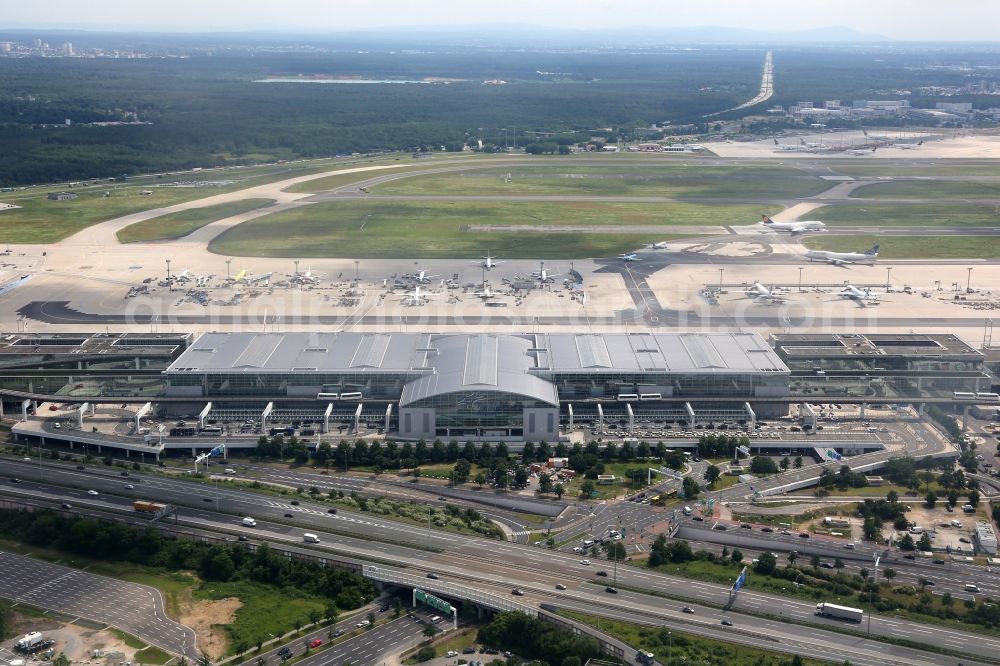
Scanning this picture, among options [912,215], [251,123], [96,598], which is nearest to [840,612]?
[96,598]

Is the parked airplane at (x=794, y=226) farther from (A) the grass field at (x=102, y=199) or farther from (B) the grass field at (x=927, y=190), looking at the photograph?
(A) the grass field at (x=102, y=199)

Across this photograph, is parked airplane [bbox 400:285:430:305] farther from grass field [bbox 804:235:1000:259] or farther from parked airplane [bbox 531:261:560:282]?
grass field [bbox 804:235:1000:259]

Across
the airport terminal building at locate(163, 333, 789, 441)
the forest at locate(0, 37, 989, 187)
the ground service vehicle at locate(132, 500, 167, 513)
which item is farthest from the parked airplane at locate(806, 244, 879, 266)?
the forest at locate(0, 37, 989, 187)

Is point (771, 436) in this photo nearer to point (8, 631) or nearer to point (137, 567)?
point (137, 567)

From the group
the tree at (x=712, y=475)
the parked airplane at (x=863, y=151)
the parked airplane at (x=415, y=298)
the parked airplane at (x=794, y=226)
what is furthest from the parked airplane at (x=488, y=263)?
the parked airplane at (x=863, y=151)

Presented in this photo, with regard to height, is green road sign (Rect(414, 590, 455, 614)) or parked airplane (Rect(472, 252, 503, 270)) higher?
parked airplane (Rect(472, 252, 503, 270))

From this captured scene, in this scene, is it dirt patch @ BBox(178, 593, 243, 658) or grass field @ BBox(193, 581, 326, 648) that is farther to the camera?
grass field @ BBox(193, 581, 326, 648)
